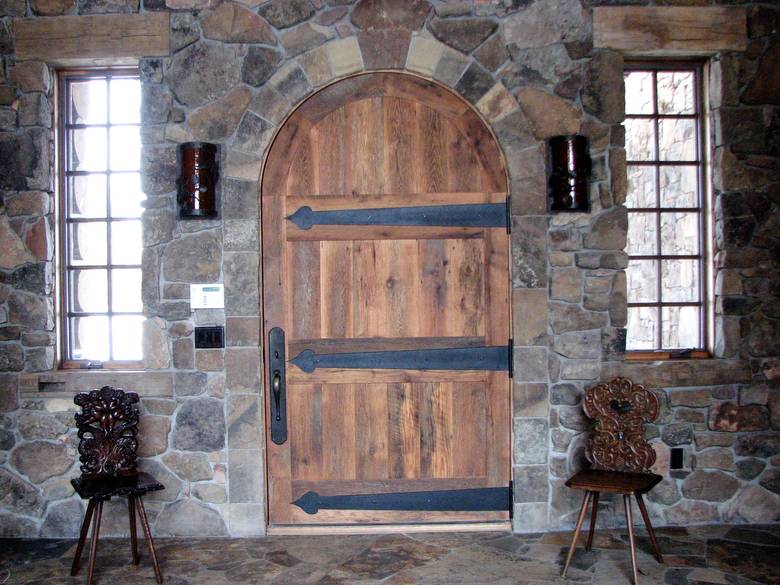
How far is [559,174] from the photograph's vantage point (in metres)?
3.43

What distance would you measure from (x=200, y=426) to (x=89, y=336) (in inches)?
31.2

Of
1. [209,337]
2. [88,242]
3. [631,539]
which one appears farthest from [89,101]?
[631,539]

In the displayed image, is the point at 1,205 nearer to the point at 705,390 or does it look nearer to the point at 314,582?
the point at 314,582

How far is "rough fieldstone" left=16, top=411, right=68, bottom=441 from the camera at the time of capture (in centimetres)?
350

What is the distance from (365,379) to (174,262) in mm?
1125

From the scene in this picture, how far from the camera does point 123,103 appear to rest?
3668mm

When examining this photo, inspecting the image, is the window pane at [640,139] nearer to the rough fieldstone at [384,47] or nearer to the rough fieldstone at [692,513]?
the rough fieldstone at [384,47]

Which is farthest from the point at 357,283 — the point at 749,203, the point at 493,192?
the point at 749,203

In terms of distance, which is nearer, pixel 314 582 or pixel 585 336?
pixel 314 582

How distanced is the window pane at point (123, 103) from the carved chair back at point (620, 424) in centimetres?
272

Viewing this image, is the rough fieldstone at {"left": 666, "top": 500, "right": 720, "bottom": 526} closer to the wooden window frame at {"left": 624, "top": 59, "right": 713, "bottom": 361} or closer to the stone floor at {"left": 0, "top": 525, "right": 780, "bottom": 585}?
the stone floor at {"left": 0, "top": 525, "right": 780, "bottom": 585}

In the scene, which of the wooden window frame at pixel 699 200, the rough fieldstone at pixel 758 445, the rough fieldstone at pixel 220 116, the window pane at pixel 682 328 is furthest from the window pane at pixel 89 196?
the rough fieldstone at pixel 758 445

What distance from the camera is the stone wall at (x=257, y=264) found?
3457mm

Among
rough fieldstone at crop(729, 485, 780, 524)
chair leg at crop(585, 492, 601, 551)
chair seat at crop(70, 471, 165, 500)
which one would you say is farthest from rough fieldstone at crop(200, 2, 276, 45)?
rough fieldstone at crop(729, 485, 780, 524)
